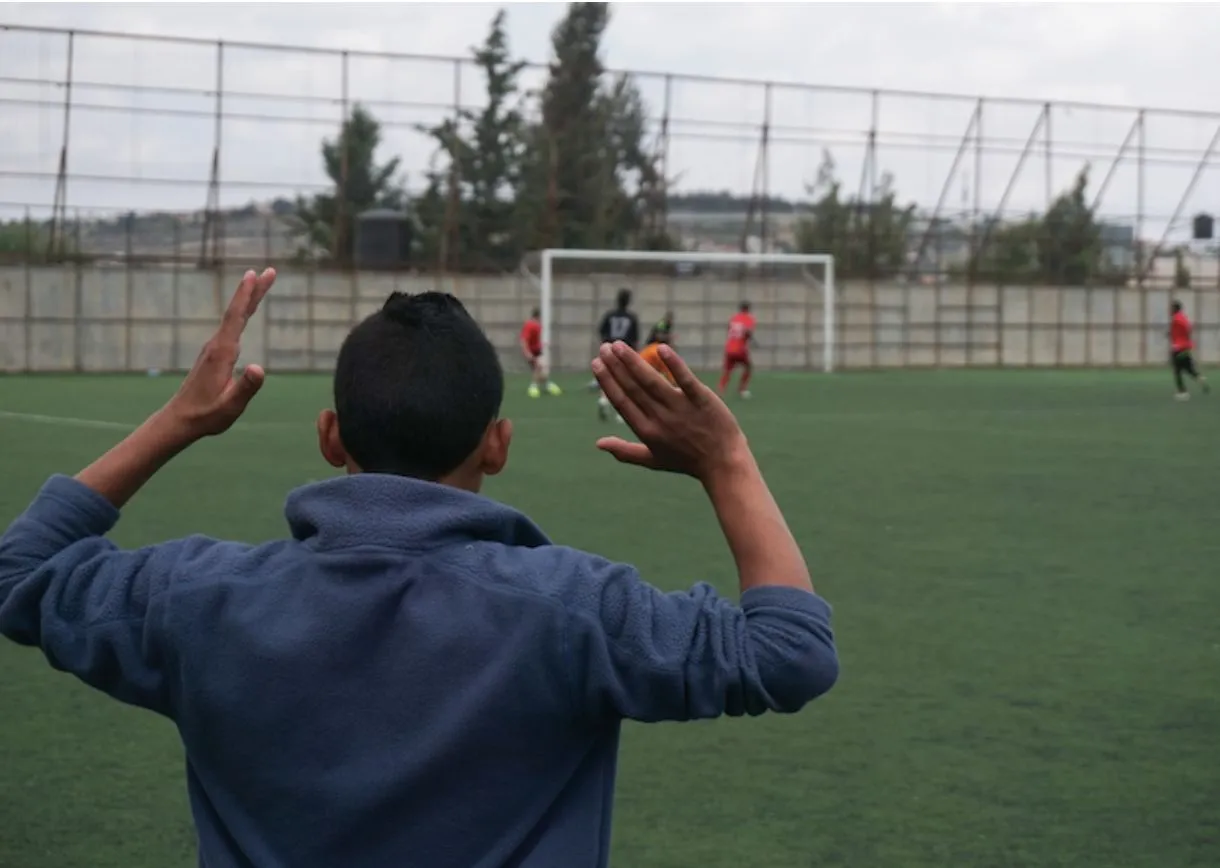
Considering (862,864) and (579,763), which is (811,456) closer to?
(862,864)

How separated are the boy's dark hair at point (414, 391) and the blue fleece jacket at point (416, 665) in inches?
2.6

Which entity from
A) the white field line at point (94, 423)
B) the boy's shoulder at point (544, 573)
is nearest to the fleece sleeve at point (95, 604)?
the boy's shoulder at point (544, 573)

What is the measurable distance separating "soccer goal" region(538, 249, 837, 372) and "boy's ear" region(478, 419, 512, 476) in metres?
40.3

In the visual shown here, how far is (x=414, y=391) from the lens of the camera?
2.08 meters

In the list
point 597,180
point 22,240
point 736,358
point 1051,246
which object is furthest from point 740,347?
point 1051,246

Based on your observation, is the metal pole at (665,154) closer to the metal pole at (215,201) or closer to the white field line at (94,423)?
the metal pole at (215,201)

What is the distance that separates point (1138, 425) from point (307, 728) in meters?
21.4

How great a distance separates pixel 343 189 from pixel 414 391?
4180cm

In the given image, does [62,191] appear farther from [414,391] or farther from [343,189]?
[414,391]

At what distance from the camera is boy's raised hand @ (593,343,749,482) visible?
2.03m

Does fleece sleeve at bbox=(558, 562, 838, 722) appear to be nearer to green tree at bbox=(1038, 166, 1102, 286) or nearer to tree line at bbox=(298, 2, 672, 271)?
tree line at bbox=(298, 2, 672, 271)

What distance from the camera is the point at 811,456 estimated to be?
17.3 meters

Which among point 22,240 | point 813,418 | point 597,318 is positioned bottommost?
point 813,418

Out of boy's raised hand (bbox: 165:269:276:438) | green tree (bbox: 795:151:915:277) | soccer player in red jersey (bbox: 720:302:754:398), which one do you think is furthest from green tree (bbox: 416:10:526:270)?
boy's raised hand (bbox: 165:269:276:438)
